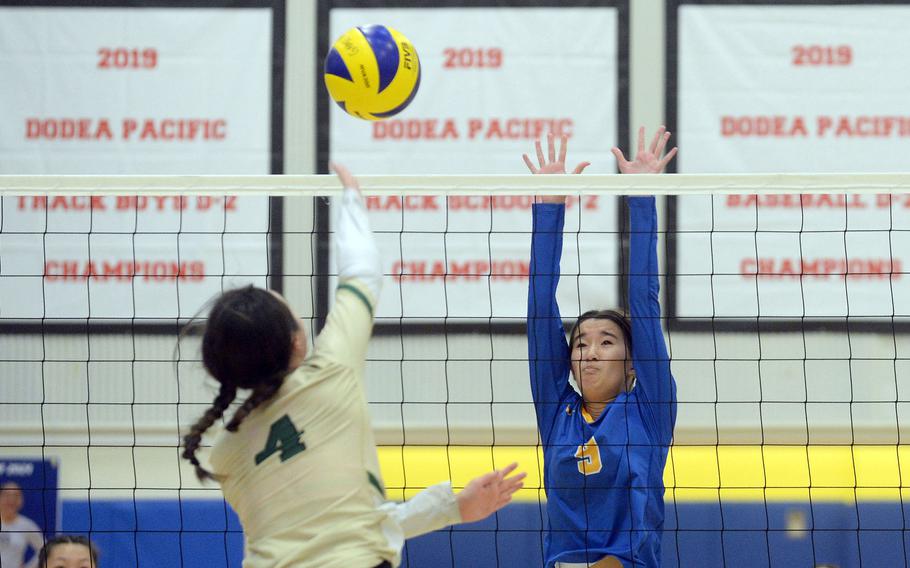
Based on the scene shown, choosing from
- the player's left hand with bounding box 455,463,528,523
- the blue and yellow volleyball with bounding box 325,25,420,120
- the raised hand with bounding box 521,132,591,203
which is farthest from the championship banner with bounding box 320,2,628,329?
the player's left hand with bounding box 455,463,528,523

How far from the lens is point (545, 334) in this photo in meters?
3.45

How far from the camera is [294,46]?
6406 mm

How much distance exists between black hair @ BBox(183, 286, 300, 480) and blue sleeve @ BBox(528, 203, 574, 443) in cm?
135

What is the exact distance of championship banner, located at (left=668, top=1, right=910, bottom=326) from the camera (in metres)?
6.15

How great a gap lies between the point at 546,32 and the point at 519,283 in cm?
146

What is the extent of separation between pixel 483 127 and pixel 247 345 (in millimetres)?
4319

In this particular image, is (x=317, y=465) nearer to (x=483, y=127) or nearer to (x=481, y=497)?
(x=481, y=497)

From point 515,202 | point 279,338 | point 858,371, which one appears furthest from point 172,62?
point 279,338

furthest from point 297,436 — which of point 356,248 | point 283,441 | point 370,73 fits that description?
point 370,73

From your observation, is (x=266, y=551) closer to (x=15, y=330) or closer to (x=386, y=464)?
(x=386, y=464)

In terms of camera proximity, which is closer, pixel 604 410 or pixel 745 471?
pixel 604 410

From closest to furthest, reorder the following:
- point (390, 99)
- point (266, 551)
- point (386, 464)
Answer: point (266, 551)
point (390, 99)
point (386, 464)

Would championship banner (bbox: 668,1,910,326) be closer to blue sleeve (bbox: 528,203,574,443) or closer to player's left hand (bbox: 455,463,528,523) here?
blue sleeve (bbox: 528,203,574,443)

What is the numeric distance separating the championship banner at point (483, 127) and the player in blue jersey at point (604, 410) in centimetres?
266
